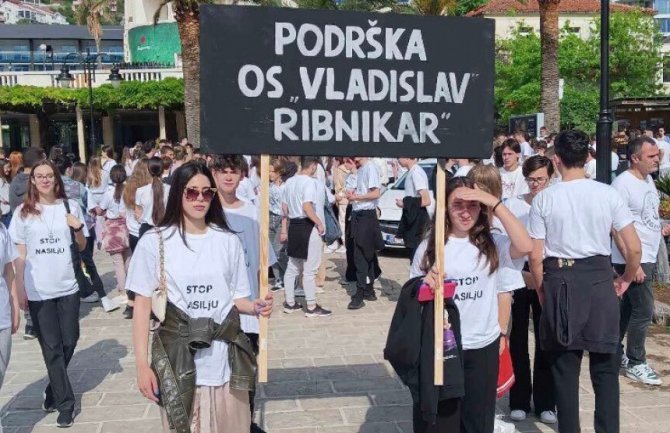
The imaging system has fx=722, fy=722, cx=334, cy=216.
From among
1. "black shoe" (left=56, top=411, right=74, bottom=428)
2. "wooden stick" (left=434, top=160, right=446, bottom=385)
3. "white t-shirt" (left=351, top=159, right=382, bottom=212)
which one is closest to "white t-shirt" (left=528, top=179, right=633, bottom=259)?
"wooden stick" (left=434, top=160, right=446, bottom=385)

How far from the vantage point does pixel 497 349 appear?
386 cm

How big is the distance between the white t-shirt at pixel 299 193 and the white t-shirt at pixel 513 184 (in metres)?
2.28

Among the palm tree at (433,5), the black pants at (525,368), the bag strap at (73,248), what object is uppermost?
the palm tree at (433,5)

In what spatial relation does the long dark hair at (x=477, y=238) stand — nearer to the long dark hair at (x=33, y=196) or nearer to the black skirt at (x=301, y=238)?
the long dark hair at (x=33, y=196)

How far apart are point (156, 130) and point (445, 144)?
35.7 m

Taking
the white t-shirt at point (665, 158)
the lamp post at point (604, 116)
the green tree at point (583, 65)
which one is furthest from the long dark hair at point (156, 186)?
the green tree at point (583, 65)

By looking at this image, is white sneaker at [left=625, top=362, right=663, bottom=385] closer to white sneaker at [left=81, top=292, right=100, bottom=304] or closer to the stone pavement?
the stone pavement

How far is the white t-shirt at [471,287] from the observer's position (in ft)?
12.3

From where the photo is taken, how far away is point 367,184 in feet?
29.0

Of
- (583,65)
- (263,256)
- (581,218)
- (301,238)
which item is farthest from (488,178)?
(583,65)

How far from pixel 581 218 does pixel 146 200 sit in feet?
16.3

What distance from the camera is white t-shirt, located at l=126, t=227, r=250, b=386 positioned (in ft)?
11.0

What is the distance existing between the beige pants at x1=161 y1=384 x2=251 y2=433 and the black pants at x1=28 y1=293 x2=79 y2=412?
217 centimetres

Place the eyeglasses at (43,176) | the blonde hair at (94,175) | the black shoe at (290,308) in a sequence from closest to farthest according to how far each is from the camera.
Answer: the eyeglasses at (43,176) < the black shoe at (290,308) < the blonde hair at (94,175)
